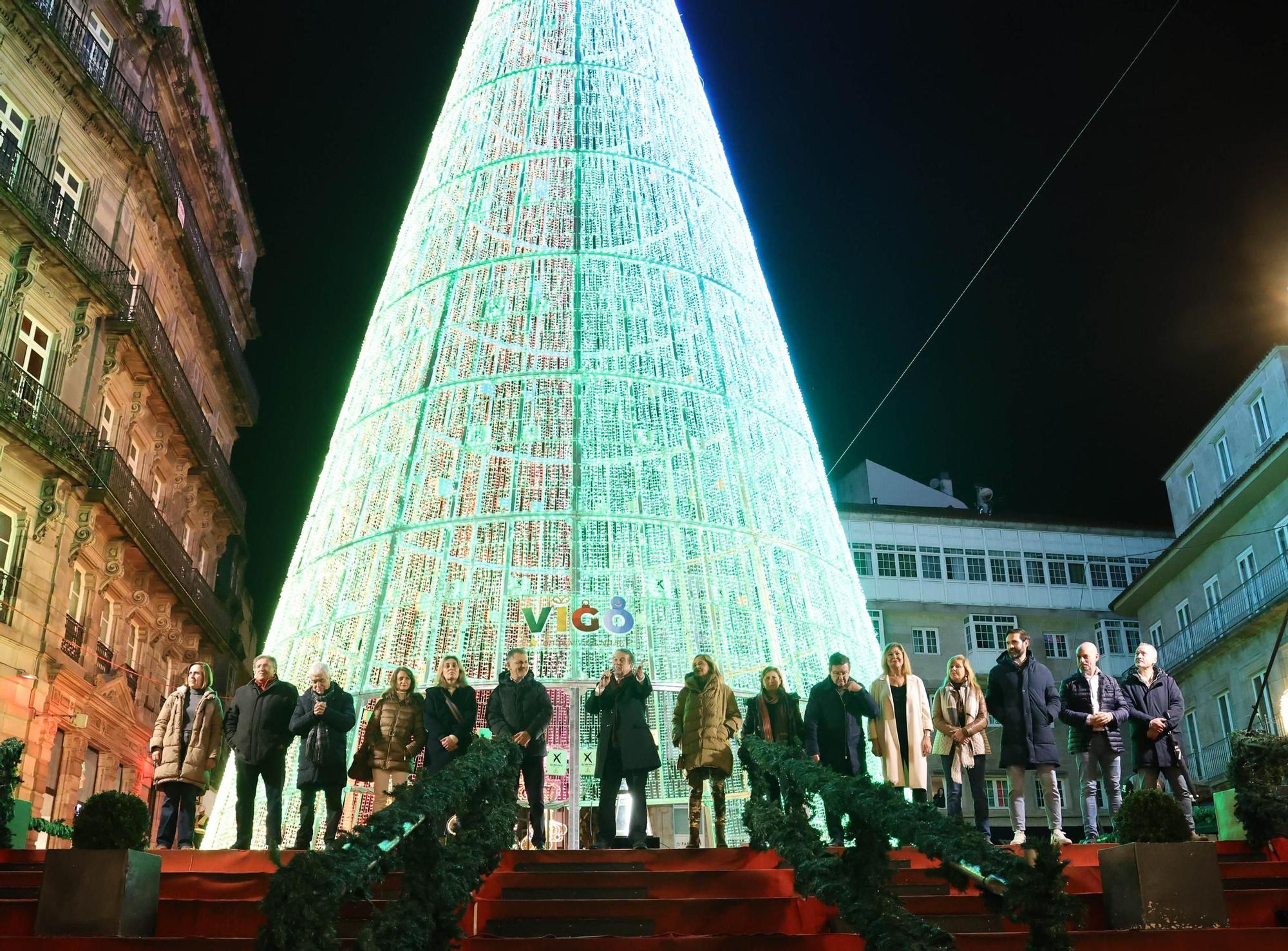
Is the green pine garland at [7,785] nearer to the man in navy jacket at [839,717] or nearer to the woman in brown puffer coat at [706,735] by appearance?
the woman in brown puffer coat at [706,735]

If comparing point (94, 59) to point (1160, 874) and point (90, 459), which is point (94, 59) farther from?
point (1160, 874)

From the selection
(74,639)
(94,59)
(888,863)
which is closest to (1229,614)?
(74,639)

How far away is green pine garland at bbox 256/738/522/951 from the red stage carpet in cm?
41

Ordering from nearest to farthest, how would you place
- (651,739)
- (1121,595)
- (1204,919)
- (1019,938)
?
(1019,938), (1204,919), (651,739), (1121,595)

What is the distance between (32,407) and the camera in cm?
2105

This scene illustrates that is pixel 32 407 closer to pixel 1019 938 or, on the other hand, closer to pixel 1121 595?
pixel 1019 938

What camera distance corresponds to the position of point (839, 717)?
36.6ft

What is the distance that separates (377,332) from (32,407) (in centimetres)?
821

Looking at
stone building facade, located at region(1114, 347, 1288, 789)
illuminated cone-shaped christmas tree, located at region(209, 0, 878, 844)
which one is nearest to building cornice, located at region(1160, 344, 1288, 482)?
stone building facade, located at region(1114, 347, 1288, 789)

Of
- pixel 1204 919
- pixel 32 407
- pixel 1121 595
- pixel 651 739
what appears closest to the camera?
pixel 1204 919

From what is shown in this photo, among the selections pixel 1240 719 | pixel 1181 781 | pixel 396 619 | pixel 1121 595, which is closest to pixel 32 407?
pixel 396 619

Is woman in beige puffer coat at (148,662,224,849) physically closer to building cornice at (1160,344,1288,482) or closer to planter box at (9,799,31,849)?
planter box at (9,799,31,849)

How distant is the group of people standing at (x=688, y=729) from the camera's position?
35.3 feet

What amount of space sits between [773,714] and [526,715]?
7.05 ft
